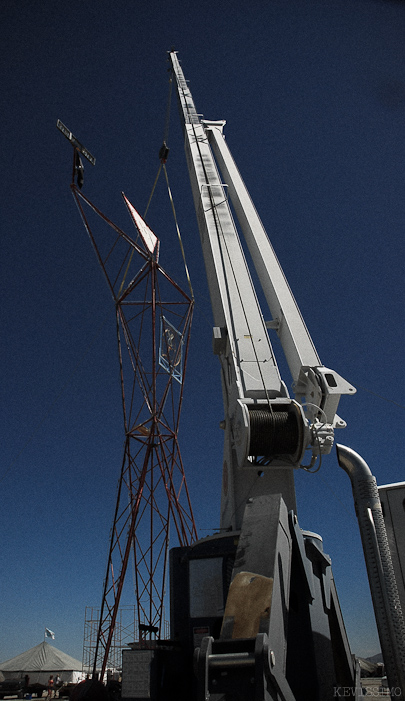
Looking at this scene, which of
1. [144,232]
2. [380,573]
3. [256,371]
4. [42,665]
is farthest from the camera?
[42,665]

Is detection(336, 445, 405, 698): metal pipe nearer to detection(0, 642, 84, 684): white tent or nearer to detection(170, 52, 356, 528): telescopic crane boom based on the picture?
detection(170, 52, 356, 528): telescopic crane boom

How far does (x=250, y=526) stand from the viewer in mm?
4684

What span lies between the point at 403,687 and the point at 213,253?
7760mm

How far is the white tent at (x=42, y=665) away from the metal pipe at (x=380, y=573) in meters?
35.4

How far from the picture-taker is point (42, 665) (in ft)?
119

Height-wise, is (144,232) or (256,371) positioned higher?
(144,232)

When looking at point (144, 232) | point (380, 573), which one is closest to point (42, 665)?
point (144, 232)

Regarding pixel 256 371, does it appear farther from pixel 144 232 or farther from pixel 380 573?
pixel 144 232

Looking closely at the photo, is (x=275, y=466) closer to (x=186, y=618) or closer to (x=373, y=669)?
(x=186, y=618)

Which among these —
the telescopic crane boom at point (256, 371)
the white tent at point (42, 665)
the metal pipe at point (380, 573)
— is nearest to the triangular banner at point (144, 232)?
the telescopic crane boom at point (256, 371)

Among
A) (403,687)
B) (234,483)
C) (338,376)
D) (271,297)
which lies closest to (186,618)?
(234,483)

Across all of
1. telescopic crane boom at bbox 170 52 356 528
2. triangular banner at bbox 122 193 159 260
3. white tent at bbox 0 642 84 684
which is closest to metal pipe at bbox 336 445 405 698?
telescopic crane boom at bbox 170 52 356 528

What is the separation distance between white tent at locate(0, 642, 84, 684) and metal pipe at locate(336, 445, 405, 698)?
35.4 meters

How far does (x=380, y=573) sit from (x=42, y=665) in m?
40.8
